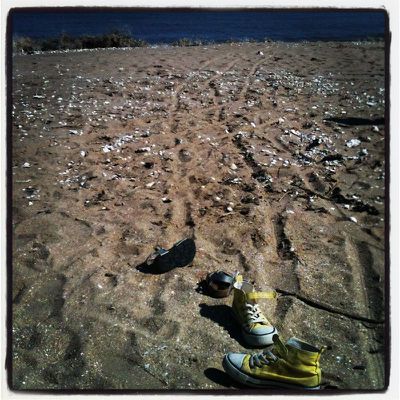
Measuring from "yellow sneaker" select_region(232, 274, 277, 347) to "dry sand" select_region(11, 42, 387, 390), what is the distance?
14cm

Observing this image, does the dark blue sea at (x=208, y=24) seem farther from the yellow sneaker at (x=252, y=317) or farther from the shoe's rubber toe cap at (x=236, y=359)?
the shoe's rubber toe cap at (x=236, y=359)

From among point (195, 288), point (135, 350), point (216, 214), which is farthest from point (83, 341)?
point (216, 214)

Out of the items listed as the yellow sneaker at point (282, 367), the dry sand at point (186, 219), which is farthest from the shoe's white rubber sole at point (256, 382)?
the dry sand at point (186, 219)

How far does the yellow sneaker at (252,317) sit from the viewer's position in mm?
3740

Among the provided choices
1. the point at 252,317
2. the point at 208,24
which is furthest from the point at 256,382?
the point at 208,24

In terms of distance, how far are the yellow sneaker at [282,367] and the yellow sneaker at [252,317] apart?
21 centimetres

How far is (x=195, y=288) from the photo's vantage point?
4.30m

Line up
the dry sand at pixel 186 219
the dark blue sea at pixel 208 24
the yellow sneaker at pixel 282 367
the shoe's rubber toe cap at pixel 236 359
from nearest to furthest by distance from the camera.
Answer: the yellow sneaker at pixel 282 367 < the shoe's rubber toe cap at pixel 236 359 < the dry sand at pixel 186 219 < the dark blue sea at pixel 208 24

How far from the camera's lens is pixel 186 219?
523cm

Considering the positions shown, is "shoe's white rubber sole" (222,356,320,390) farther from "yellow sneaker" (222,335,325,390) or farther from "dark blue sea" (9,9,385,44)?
"dark blue sea" (9,9,385,44)

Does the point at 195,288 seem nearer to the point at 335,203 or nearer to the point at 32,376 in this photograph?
the point at 32,376

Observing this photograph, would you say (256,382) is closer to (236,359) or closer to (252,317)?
(236,359)

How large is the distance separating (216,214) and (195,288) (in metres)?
1.22

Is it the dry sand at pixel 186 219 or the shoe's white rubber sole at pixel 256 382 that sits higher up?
the dry sand at pixel 186 219
